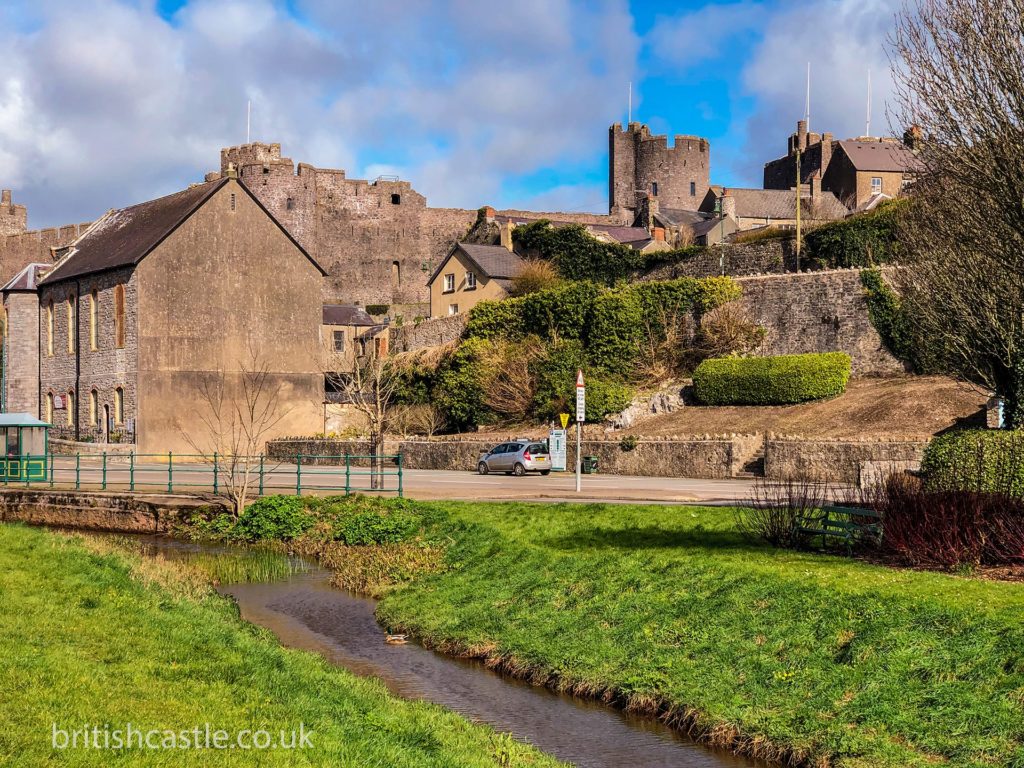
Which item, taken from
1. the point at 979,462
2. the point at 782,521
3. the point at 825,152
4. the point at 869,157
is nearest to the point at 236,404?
the point at 782,521

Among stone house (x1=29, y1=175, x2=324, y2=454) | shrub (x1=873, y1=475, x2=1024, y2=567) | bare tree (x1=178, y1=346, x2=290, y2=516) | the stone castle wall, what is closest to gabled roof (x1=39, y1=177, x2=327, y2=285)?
stone house (x1=29, y1=175, x2=324, y2=454)

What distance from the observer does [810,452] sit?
30.9 metres

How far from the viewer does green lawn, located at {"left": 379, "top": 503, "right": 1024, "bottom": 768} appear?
10250 millimetres

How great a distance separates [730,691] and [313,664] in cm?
462

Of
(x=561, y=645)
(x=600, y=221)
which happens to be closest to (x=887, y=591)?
(x=561, y=645)

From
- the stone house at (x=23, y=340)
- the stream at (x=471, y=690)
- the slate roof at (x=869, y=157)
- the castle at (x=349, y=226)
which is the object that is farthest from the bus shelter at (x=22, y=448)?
the slate roof at (x=869, y=157)

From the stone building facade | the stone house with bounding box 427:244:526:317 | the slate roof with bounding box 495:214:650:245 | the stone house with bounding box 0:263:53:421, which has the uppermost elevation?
the stone building facade

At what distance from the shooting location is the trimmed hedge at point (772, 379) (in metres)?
38.7

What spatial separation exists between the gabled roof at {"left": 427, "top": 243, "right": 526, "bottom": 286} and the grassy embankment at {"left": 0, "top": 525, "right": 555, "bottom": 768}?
156 ft

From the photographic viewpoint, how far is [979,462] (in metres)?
15.9

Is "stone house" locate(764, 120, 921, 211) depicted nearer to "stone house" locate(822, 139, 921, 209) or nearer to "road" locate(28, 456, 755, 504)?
"stone house" locate(822, 139, 921, 209)

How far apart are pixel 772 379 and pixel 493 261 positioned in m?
26.7

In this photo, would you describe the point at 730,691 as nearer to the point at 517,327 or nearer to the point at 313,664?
the point at 313,664

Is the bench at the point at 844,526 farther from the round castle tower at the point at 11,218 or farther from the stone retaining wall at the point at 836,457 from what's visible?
the round castle tower at the point at 11,218
